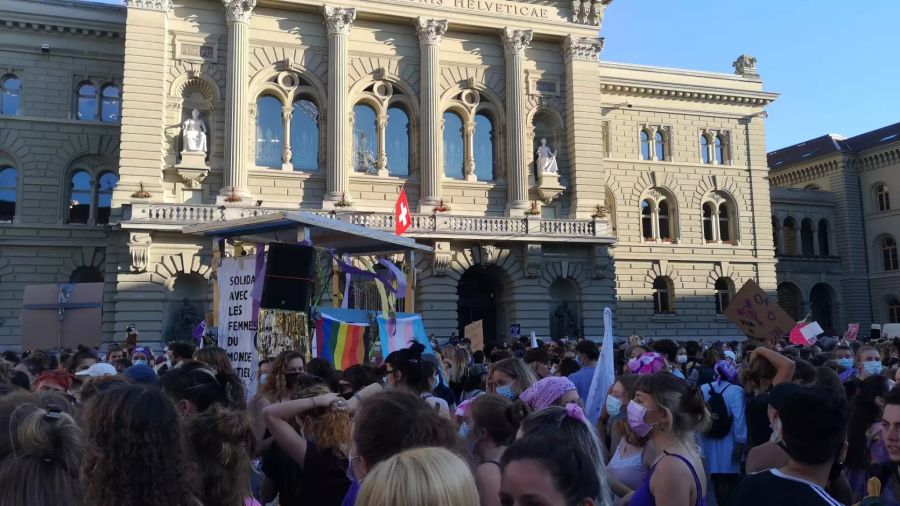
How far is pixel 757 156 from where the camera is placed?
40.4m

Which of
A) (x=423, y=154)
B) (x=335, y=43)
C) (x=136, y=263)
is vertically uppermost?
(x=335, y=43)

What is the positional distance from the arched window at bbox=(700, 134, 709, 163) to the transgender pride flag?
32493 mm

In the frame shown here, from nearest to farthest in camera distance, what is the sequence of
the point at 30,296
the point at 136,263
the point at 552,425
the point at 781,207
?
1. the point at 552,425
2. the point at 30,296
3. the point at 136,263
4. the point at 781,207

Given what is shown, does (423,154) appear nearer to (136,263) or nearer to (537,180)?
(537,180)

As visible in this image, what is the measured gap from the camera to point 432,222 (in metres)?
29.1

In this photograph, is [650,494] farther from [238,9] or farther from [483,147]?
[483,147]

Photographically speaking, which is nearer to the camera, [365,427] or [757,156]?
[365,427]

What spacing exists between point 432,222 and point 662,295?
48.5 ft

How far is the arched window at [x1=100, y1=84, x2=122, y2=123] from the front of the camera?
101 ft

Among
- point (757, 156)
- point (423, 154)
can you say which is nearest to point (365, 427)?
point (423, 154)

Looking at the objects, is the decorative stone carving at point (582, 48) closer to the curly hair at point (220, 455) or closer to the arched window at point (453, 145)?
the arched window at point (453, 145)

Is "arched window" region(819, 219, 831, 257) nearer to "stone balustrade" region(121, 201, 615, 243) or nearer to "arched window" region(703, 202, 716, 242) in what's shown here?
"arched window" region(703, 202, 716, 242)

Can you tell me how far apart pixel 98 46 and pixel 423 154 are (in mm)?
13877

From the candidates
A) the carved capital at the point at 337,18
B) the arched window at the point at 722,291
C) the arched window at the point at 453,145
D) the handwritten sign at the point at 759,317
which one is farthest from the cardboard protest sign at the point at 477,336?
the arched window at the point at 722,291
